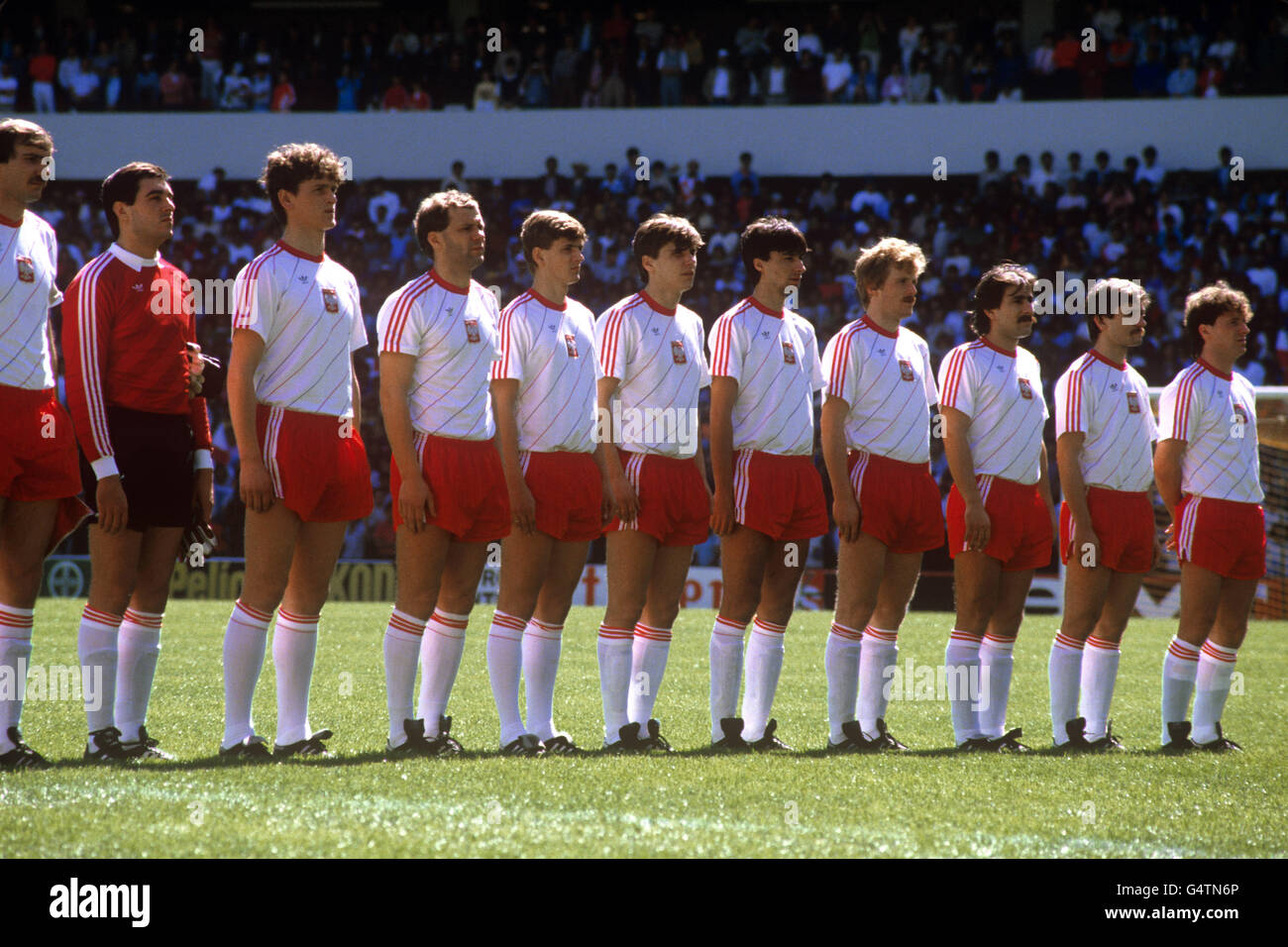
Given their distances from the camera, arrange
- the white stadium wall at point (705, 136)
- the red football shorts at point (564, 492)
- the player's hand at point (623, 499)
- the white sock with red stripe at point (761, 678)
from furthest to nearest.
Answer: the white stadium wall at point (705, 136) < the white sock with red stripe at point (761, 678) < the player's hand at point (623, 499) < the red football shorts at point (564, 492)

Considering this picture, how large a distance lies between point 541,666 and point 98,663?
1707mm

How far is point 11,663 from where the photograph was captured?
16.5 feet

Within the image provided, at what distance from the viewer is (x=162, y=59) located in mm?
24906

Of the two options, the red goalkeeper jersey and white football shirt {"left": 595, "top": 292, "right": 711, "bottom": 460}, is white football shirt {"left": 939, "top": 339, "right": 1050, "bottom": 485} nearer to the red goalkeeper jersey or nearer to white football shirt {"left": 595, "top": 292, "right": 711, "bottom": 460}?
white football shirt {"left": 595, "top": 292, "right": 711, "bottom": 460}

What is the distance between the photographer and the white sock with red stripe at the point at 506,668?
575cm

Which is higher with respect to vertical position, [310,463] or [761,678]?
[310,463]

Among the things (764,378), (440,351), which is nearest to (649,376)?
(764,378)

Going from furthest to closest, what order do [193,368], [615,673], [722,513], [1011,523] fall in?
[1011,523] → [722,513] → [615,673] → [193,368]

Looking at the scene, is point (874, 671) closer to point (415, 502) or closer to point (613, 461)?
point (613, 461)

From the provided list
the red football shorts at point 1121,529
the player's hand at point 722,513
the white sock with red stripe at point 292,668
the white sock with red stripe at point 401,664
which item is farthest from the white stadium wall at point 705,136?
the white sock with red stripe at point 292,668

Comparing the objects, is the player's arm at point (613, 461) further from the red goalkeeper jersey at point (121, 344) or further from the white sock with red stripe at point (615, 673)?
the red goalkeeper jersey at point (121, 344)

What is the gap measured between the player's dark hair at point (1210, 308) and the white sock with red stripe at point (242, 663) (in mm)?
4701

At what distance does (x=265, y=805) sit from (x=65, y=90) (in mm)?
23181
